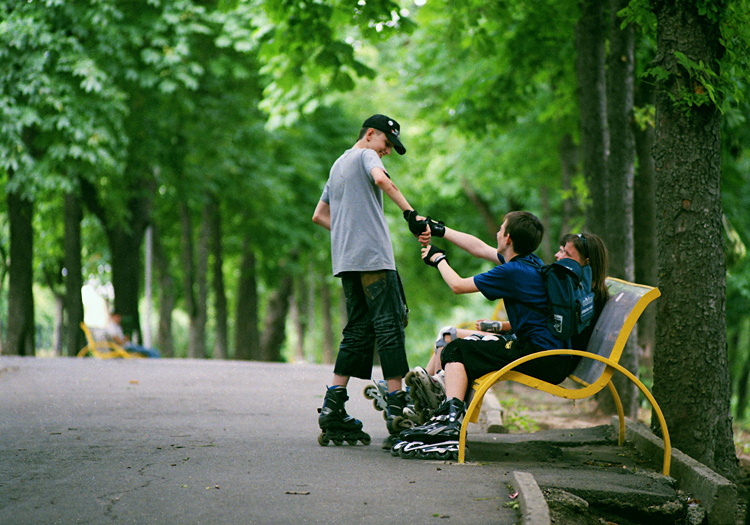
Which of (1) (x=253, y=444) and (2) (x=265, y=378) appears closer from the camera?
(1) (x=253, y=444)

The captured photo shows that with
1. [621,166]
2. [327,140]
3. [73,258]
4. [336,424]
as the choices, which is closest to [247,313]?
[327,140]

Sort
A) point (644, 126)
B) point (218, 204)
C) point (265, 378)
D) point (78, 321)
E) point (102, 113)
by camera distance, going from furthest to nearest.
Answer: point (218, 204) < point (78, 321) < point (102, 113) < point (265, 378) < point (644, 126)

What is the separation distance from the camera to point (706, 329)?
5441 mm

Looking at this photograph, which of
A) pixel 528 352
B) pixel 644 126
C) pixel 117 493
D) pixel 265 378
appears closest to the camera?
pixel 117 493

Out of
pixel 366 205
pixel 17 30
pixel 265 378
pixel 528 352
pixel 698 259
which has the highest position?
pixel 17 30

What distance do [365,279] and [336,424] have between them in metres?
0.98

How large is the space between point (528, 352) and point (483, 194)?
18.1 metres

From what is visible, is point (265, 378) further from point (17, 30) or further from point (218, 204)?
point (218, 204)

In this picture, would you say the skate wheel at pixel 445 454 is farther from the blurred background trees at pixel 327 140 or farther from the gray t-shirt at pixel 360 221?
the blurred background trees at pixel 327 140

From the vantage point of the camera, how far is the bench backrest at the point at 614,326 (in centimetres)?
491

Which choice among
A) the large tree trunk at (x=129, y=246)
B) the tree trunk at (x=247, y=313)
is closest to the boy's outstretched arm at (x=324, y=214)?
the large tree trunk at (x=129, y=246)

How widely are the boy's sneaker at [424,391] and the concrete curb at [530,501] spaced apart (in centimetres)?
117

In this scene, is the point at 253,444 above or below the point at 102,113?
below

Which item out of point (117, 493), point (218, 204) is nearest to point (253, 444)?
point (117, 493)
